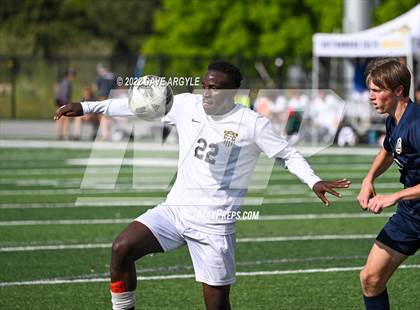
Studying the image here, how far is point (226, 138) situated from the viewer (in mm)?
6262

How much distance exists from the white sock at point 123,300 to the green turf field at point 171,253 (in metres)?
1.41

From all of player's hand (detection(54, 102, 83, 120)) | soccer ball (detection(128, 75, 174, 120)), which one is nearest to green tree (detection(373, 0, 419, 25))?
soccer ball (detection(128, 75, 174, 120))

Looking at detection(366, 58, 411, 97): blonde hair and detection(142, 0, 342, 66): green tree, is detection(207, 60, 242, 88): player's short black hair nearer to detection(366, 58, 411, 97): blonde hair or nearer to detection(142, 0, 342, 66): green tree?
detection(366, 58, 411, 97): blonde hair

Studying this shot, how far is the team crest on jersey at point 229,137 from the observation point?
6.25 metres

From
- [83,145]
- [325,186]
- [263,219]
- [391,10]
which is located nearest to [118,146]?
[83,145]

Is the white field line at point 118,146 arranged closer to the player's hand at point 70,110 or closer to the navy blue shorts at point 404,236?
the player's hand at point 70,110

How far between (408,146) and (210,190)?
47.5 inches

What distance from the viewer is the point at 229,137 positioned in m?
6.27

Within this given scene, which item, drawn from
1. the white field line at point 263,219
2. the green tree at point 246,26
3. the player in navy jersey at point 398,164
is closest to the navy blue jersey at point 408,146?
the player in navy jersey at point 398,164

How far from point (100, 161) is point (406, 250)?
43.4ft

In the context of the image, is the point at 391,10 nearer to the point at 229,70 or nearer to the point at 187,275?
the point at 187,275

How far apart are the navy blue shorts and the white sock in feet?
5.11

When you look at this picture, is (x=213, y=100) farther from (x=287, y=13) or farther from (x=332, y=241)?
(x=287, y=13)

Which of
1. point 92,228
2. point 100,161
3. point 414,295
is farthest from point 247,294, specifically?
point 100,161
